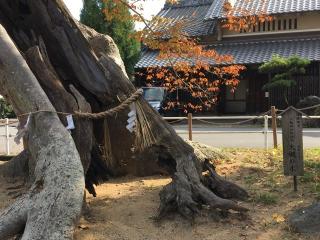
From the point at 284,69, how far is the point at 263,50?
2.47 m

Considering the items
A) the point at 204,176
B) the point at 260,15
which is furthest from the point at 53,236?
the point at 260,15

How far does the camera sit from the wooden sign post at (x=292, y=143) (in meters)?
5.83

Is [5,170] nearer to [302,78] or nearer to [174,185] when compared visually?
[174,185]

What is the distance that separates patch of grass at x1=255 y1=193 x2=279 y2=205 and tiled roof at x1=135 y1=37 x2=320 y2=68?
568 inches

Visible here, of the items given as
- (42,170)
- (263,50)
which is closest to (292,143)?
(42,170)

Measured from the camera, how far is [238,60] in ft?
67.6

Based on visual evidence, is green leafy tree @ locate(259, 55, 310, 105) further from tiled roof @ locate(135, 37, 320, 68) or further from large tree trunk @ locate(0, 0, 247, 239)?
large tree trunk @ locate(0, 0, 247, 239)

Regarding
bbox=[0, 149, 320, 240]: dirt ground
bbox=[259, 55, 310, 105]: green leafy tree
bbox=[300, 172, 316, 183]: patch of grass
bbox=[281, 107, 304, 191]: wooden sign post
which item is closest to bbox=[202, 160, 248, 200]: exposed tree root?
bbox=[0, 149, 320, 240]: dirt ground

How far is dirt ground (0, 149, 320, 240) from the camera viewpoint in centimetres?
465

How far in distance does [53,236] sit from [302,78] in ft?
60.2

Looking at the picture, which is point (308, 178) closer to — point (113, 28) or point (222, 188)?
point (222, 188)

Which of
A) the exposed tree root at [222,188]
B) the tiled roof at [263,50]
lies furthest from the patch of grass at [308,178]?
the tiled roof at [263,50]

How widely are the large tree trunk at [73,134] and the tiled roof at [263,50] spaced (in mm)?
13839

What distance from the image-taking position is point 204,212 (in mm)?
5035
